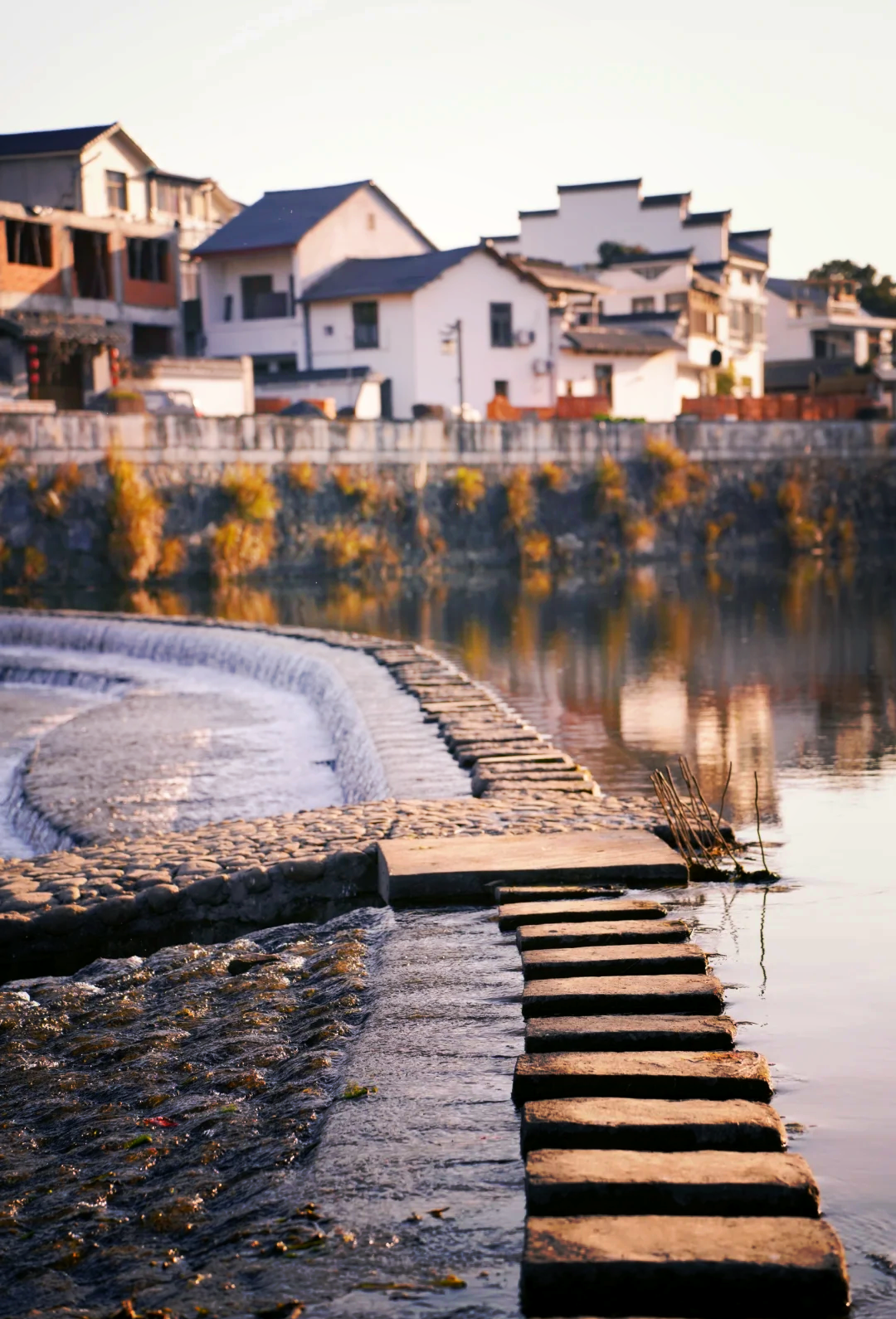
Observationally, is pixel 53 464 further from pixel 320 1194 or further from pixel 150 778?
pixel 320 1194

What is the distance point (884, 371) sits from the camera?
62094 mm

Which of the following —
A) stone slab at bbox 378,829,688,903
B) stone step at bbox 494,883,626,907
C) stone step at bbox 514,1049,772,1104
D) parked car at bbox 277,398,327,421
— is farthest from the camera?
parked car at bbox 277,398,327,421

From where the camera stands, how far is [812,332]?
7688 centimetres

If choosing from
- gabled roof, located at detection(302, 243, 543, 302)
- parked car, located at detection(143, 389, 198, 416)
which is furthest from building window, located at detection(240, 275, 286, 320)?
parked car, located at detection(143, 389, 198, 416)

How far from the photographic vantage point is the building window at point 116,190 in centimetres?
5316

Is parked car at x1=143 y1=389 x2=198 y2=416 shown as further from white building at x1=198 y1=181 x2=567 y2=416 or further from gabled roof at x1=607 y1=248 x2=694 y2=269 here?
gabled roof at x1=607 y1=248 x2=694 y2=269

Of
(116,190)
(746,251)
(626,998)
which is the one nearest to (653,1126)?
(626,998)

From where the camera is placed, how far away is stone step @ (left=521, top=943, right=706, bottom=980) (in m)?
6.71

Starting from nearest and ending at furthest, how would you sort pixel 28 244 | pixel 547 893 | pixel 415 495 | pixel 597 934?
pixel 597 934 < pixel 547 893 < pixel 415 495 < pixel 28 244

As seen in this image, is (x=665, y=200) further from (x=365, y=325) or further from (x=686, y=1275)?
(x=686, y=1275)

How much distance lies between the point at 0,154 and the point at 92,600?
72.8 ft

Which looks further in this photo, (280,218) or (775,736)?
(280,218)

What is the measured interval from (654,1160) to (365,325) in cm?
4934

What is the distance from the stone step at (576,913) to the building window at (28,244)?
43.4 metres
